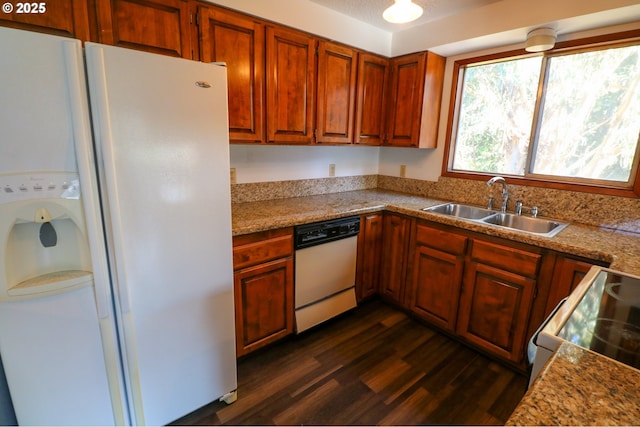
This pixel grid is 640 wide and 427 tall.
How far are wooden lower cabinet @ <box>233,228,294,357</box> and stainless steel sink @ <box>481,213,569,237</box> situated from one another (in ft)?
4.77

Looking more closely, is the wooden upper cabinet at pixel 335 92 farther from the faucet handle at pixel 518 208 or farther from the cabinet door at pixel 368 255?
the faucet handle at pixel 518 208

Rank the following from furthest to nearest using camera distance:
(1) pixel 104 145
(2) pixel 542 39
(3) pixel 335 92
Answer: (3) pixel 335 92, (2) pixel 542 39, (1) pixel 104 145

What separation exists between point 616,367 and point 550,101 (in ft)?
6.90

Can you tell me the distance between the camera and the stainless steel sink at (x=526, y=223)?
81.6 inches

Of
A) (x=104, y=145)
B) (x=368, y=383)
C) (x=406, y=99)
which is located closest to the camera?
(x=104, y=145)

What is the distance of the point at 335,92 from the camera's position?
7.90ft

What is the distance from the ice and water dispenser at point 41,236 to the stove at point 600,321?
1.55 m

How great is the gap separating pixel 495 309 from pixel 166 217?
6.49 feet

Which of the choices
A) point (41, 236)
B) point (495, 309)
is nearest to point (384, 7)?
point (495, 309)

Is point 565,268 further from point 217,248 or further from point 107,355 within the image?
point 107,355

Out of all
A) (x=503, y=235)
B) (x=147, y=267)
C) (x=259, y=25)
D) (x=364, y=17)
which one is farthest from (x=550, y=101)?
(x=147, y=267)

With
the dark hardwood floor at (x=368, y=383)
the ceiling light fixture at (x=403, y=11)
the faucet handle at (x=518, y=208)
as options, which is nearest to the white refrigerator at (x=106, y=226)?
the dark hardwood floor at (x=368, y=383)

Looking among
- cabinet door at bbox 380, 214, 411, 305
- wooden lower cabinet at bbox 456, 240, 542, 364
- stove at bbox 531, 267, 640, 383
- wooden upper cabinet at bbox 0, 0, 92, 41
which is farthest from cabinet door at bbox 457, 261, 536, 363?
wooden upper cabinet at bbox 0, 0, 92, 41

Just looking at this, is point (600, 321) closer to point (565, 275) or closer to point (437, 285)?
point (565, 275)
